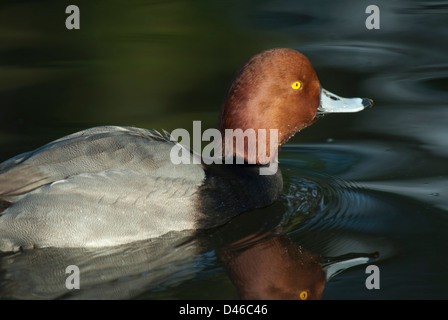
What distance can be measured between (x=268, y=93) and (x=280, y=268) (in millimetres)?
1425

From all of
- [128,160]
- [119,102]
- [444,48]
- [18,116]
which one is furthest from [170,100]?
[444,48]

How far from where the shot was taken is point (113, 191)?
14.4 ft

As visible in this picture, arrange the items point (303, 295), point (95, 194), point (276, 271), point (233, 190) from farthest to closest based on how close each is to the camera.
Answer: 1. point (233, 190)
2. point (95, 194)
3. point (276, 271)
4. point (303, 295)

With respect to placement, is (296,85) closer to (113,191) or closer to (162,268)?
(113,191)

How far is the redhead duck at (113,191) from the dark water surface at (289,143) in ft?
0.38

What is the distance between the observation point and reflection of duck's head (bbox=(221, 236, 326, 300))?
3.96 m

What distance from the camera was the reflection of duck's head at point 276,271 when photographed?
13.0 ft

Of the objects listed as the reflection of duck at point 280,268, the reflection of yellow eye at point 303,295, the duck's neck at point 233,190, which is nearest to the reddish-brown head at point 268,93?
the duck's neck at point 233,190

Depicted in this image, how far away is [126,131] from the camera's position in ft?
15.8

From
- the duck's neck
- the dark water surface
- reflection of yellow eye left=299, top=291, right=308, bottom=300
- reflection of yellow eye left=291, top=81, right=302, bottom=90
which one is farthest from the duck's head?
reflection of yellow eye left=299, top=291, right=308, bottom=300

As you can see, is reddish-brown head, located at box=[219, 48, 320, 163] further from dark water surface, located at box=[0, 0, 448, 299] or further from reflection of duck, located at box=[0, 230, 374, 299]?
reflection of duck, located at box=[0, 230, 374, 299]

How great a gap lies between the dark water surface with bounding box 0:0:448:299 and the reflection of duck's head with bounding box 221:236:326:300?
13 mm

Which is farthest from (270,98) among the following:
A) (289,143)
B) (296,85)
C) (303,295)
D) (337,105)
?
(303,295)
